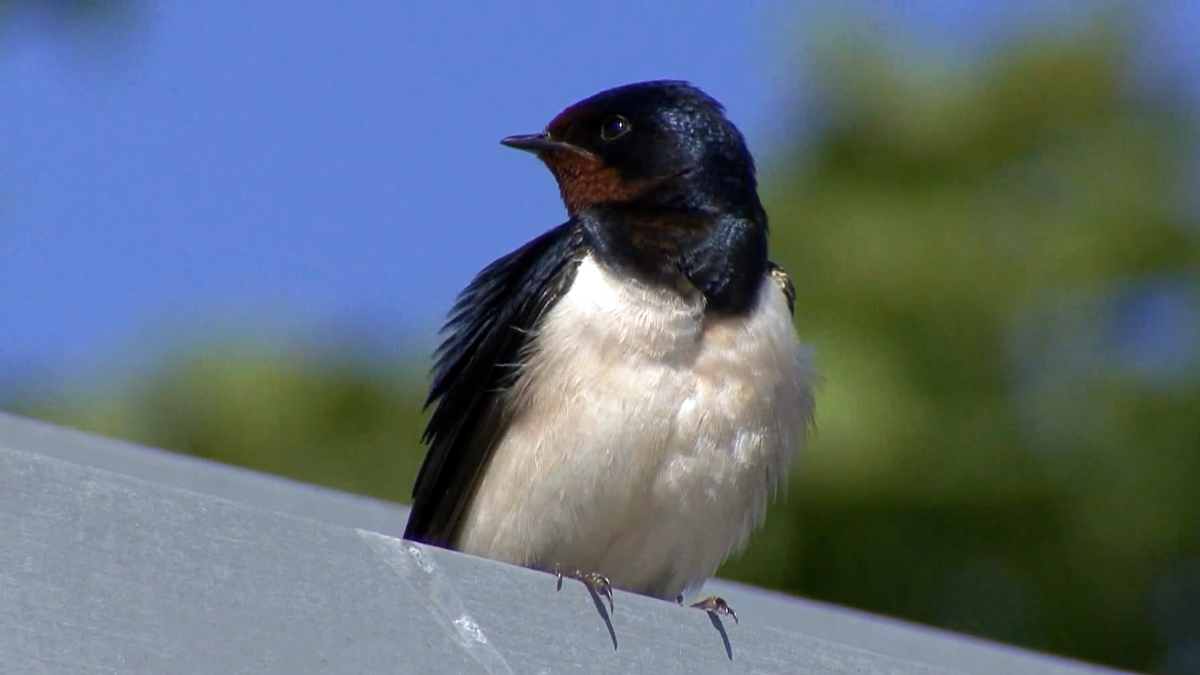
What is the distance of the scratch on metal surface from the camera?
158cm

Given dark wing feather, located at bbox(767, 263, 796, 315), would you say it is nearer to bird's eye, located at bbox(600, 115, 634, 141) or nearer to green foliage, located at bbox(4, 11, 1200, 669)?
bird's eye, located at bbox(600, 115, 634, 141)

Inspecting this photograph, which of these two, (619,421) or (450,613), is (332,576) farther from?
(619,421)

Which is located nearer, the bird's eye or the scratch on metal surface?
the scratch on metal surface

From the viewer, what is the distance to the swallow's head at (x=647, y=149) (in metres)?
3.13

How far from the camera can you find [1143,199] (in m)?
5.78

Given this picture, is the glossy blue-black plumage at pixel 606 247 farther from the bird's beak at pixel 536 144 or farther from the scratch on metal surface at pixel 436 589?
the scratch on metal surface at pixel 436 589

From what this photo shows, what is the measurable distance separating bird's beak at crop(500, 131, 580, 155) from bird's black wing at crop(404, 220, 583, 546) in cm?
28

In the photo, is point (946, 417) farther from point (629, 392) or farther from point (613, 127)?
point (629, 392)

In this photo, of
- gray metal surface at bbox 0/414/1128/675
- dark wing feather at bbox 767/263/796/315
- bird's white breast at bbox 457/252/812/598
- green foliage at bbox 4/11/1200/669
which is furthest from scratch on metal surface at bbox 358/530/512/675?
green foliage at bbox 4/11/1200/669

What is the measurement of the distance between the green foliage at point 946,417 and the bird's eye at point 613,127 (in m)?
1.81

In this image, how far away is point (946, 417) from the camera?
17.4 feet

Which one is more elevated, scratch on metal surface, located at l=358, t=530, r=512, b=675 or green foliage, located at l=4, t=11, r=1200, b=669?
scratch on metal surface, located at l=358, t=530, r=512, b=675

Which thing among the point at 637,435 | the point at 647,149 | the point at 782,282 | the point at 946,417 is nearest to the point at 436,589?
the point at 637,435

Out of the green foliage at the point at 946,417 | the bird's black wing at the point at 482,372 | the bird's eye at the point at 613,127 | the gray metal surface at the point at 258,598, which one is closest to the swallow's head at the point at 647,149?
the bird's eye at the point at 613,127
